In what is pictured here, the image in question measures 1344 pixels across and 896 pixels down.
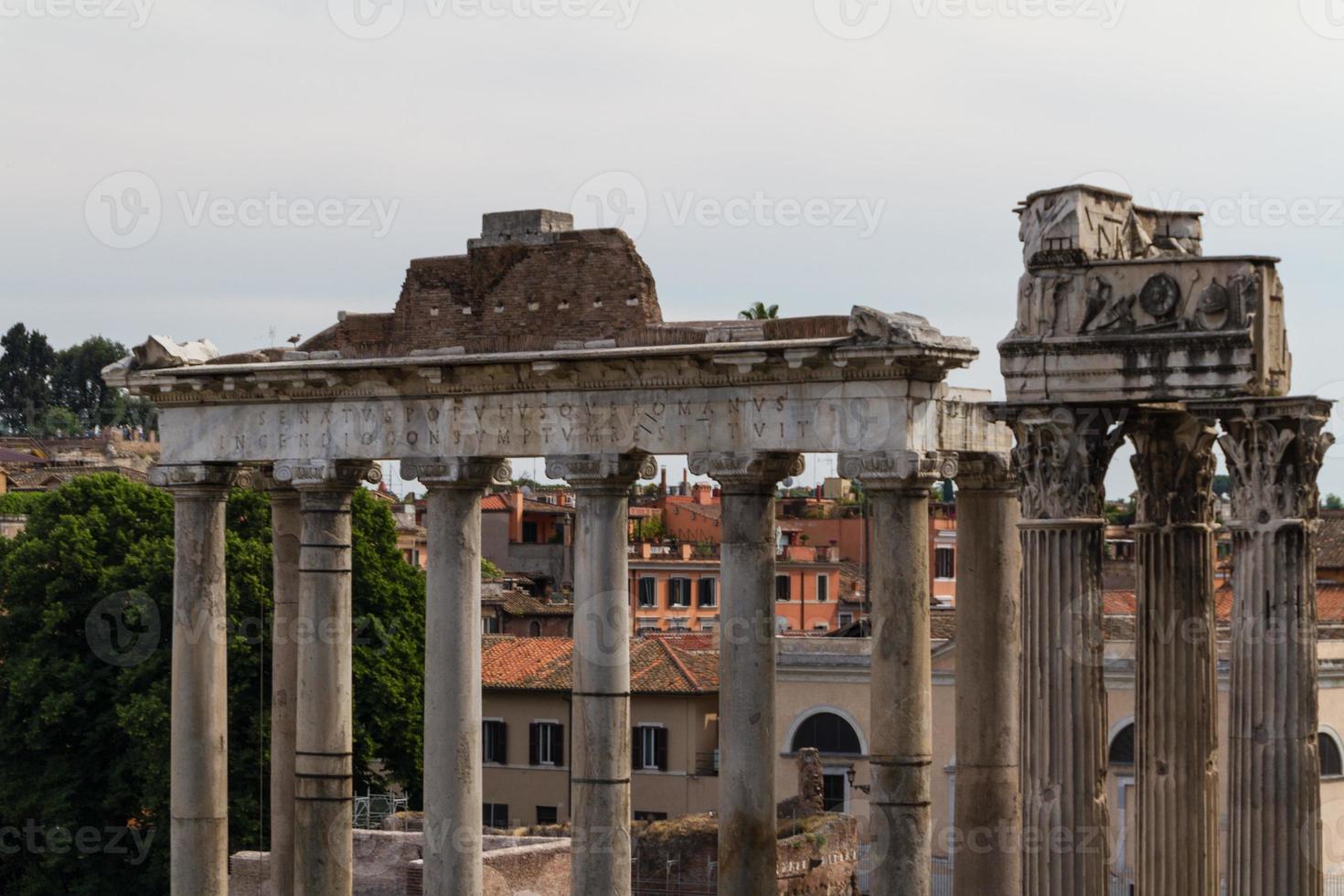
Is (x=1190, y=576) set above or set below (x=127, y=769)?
above

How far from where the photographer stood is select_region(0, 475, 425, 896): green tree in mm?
48562

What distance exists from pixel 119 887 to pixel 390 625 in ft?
29.0

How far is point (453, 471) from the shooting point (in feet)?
98.7

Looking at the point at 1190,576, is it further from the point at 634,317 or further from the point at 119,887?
the point at 119,887

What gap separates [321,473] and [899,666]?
328 inches

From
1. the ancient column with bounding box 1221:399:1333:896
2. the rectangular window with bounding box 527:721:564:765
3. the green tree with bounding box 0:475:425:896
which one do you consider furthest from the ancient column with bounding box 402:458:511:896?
the rectangular window with bounding box 527:721:564:765

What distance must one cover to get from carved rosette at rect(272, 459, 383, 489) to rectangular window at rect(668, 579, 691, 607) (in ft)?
180

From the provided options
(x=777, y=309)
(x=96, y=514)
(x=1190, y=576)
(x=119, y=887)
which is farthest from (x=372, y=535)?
(x=1190, y=576)

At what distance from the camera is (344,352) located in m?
31.4

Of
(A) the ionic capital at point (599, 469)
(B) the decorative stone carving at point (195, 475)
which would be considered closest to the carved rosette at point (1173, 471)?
(A) the ionic capital at point (599, 469)

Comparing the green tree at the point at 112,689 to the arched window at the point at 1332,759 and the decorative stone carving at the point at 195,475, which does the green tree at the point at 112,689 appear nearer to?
the decorative stone carving at the point at 195,475

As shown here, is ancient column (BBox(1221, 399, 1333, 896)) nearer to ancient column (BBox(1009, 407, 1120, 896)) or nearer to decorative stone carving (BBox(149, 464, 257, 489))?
ancient column (BBox(1009, 407, 1120, 896))

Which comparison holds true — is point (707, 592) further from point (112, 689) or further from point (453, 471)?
point (453, 471)

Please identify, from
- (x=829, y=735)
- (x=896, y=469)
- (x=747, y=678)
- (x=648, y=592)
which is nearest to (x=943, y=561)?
(x=648, y=592)
